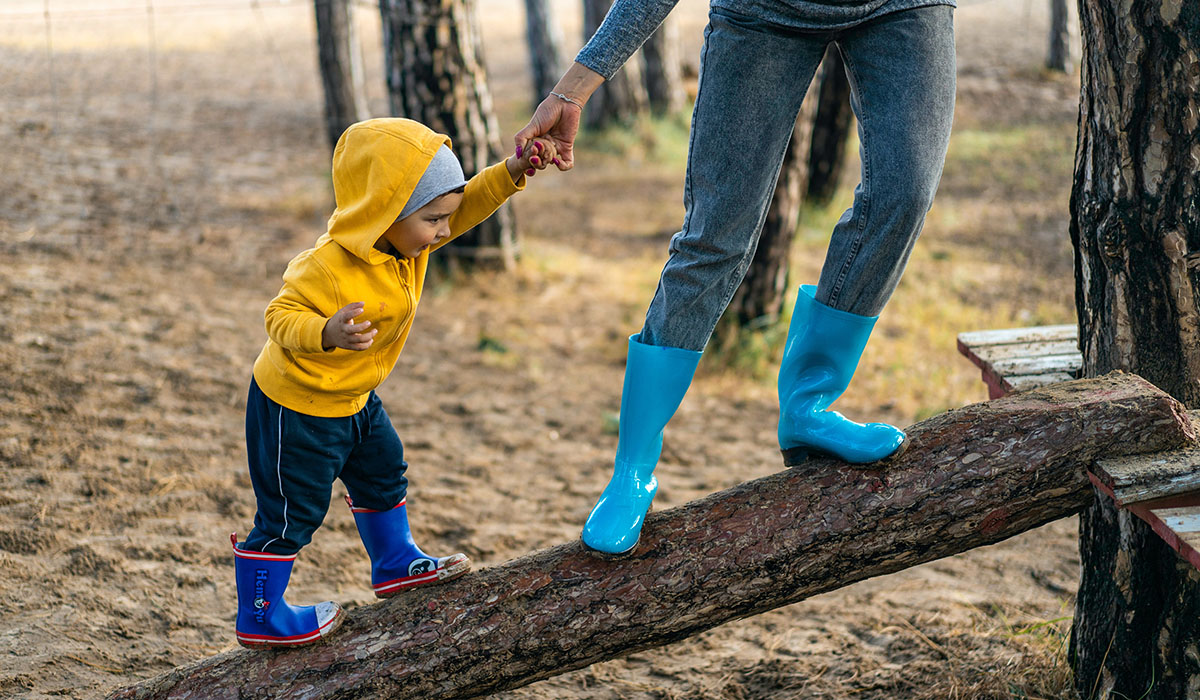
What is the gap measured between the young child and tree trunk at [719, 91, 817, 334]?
3.29 meters

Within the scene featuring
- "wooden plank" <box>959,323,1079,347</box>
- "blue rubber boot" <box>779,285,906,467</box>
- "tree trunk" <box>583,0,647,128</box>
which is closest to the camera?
"blue rubber boot" <box>779,285,906,467</box>

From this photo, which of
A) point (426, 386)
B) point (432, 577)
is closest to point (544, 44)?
point (426, 386)

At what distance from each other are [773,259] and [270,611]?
3749 mm

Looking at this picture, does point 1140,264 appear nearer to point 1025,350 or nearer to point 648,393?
point 1025,350

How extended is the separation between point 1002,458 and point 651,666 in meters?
1.29

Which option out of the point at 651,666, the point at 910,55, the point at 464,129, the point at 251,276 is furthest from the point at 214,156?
the point at 910,55

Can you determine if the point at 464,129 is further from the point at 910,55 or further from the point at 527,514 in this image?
the point at 910,55

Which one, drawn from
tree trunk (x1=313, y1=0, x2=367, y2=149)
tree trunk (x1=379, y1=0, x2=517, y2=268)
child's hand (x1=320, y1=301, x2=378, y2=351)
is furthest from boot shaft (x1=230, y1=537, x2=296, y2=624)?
tree trunk (x1=313, y1=0, x2=367, y2=149)

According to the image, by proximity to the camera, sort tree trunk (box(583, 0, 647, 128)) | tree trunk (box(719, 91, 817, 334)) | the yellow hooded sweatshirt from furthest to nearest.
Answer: tree trunk (box(583, 0, 647, 128)), tree trunk (box(719, 91, 817, 334)), the yellow hooded sweatshirt

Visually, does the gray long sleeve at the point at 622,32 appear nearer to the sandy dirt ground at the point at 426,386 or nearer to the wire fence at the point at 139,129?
the sandy dirt ground at the point at 426,386

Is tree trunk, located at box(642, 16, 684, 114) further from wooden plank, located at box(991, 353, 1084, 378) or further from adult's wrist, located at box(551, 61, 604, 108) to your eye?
adult's wrist, located at box(551, 61, 604, 108)

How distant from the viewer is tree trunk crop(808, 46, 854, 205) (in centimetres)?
732

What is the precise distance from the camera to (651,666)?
2.99 meters

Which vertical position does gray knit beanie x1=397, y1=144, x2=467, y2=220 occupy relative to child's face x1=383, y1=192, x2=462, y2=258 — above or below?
above
